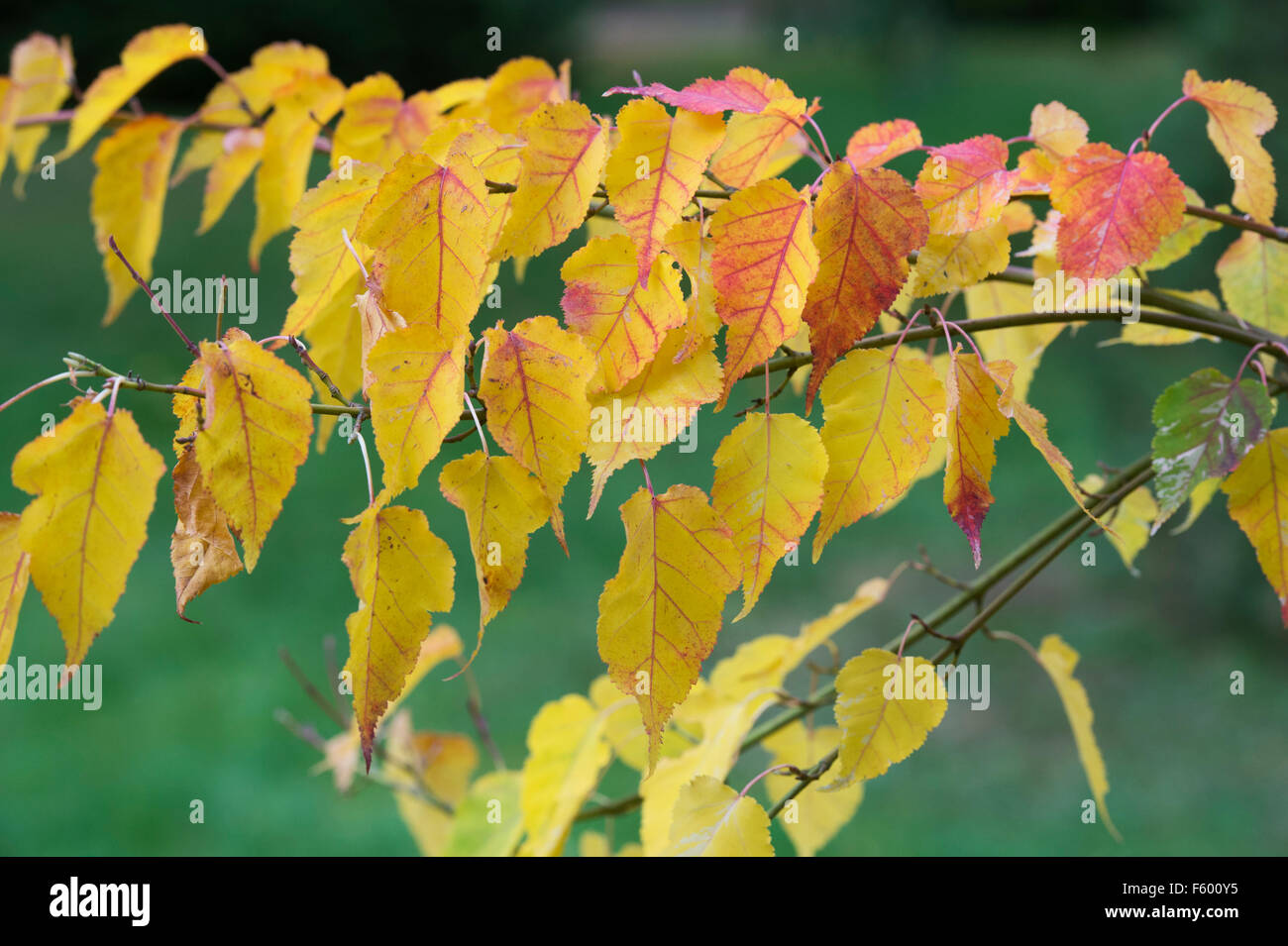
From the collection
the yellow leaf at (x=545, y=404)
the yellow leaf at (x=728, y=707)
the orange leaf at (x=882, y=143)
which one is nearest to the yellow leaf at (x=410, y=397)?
the yellow leaf at (x=545, y=404)

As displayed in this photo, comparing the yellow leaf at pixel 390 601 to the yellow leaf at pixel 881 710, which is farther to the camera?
the yellow leaf at pixel 881 710

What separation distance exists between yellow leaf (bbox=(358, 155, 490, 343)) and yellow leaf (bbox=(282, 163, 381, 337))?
0.09m

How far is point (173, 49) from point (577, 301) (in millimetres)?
594

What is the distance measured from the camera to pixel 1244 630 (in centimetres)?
299

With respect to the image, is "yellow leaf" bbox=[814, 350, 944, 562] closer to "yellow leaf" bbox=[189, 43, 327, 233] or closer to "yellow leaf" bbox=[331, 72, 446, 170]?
"yellow leaf" bbox=[331, 72, 446, 170]

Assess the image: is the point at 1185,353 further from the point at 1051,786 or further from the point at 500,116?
the point at 500,116

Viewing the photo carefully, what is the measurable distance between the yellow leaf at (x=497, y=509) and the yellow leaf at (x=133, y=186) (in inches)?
18.7

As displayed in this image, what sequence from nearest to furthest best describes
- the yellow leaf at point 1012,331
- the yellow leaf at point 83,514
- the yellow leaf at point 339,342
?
the yellow leaf at point 83,514, the yellow leaf at point 339,342, the yellow leaf at point 1012,331

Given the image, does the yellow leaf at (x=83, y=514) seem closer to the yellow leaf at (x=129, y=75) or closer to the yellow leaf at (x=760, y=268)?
the yellow leaf at (x=760, y=268)

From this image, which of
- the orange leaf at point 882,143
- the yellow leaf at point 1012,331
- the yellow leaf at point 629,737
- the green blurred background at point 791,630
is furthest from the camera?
the green blurred background at point 791,630

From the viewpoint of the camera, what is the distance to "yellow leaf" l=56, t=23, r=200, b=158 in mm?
819

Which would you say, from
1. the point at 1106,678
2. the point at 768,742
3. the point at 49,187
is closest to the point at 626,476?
the point at 1106,678

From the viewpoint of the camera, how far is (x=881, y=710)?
1.86ft

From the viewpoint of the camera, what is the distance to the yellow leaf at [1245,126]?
58cm
